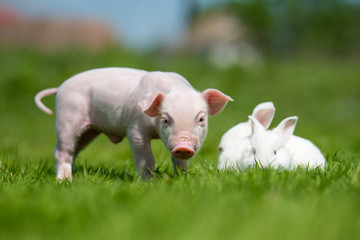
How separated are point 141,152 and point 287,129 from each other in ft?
3.89

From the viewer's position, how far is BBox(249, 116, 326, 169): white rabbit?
11.6 ft

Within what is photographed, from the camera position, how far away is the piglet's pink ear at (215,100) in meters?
3.65

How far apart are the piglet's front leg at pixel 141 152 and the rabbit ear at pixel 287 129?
1029 millimetres

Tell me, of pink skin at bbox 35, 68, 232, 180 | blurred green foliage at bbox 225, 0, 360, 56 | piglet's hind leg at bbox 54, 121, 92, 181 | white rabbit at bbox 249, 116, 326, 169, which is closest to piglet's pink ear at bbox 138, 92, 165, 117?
pink skin at bbox 35, 68, 232, 180

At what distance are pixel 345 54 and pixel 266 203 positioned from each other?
2211 centimetres

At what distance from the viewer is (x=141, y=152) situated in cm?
374

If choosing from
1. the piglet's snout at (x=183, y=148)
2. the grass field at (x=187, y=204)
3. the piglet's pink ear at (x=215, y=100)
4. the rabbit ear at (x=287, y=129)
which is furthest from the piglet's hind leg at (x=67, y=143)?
the rabbit ear at (x=287, y=129)

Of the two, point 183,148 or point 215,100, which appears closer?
point 183,148

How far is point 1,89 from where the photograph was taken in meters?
11.6

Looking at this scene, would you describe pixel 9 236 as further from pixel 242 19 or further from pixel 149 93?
pixel 242 19

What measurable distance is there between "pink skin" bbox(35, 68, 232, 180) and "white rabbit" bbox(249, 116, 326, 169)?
0.39 metres

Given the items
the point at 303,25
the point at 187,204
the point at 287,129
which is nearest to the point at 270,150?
the point at 287,129

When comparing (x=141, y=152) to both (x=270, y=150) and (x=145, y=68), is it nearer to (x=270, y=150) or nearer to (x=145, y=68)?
(x=270, y=150)

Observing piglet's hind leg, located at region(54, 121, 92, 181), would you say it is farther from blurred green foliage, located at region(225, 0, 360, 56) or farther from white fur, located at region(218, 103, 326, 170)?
blurred green foliage, located at region(225, 0, 360, 56)
